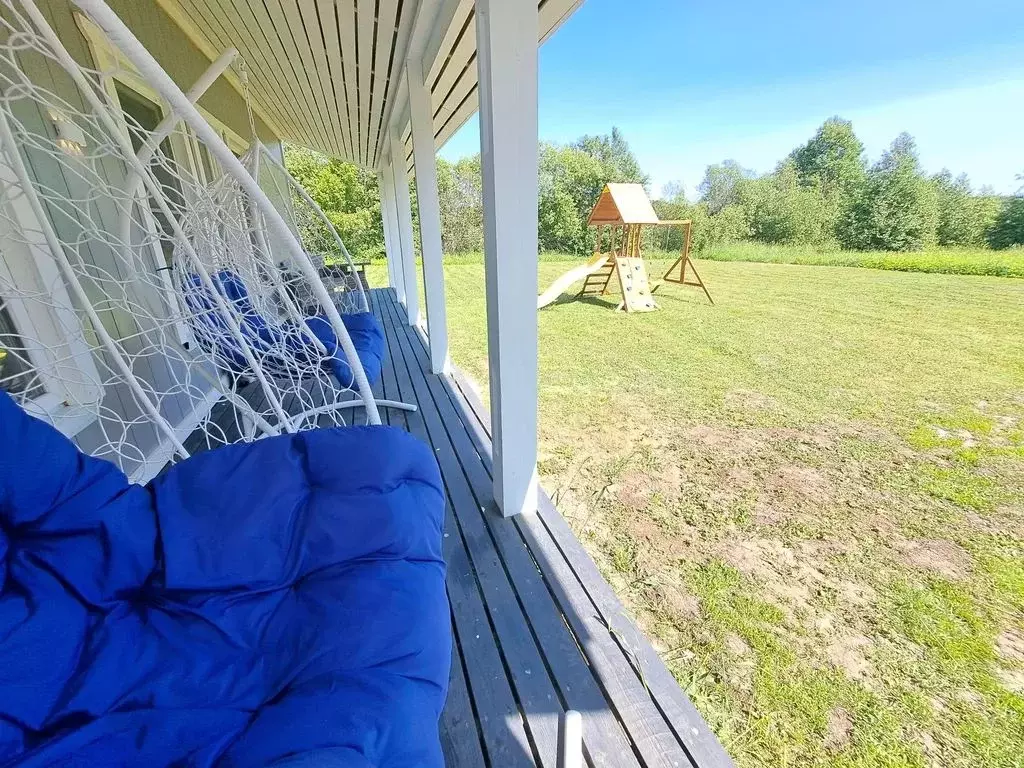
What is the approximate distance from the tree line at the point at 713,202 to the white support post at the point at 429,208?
869 cm

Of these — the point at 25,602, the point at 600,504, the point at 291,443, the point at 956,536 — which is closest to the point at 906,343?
the point at 956,536

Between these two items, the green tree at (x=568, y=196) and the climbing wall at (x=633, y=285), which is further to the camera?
the green tree at (x=568, y=196)

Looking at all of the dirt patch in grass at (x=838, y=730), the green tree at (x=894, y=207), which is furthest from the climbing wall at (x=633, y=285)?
the green tree at (x=894, y=207)

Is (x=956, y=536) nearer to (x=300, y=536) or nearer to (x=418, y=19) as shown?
(x=300, y=536)

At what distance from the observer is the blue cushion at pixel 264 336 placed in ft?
5.13

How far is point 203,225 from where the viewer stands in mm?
1497

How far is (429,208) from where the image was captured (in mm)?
2834

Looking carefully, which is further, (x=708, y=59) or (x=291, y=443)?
(x=708, y=59)

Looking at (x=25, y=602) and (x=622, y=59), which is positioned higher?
(x=622, y=59)

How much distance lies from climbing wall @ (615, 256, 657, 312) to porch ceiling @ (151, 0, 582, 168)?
11.6 ft

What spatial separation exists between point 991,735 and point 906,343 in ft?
16.6

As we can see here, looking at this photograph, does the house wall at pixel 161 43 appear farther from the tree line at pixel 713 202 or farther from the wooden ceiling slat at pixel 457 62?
the tree line at pixel 713 202

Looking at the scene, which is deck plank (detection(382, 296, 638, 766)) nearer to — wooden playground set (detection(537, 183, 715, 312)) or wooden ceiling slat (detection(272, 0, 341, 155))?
wooden ceiling slat (detection(272, 0, 341, 155))

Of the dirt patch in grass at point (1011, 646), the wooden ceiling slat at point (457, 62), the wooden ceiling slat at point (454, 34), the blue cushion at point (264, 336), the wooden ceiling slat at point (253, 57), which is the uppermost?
the wooden ceiling slat at point (253, 57)
